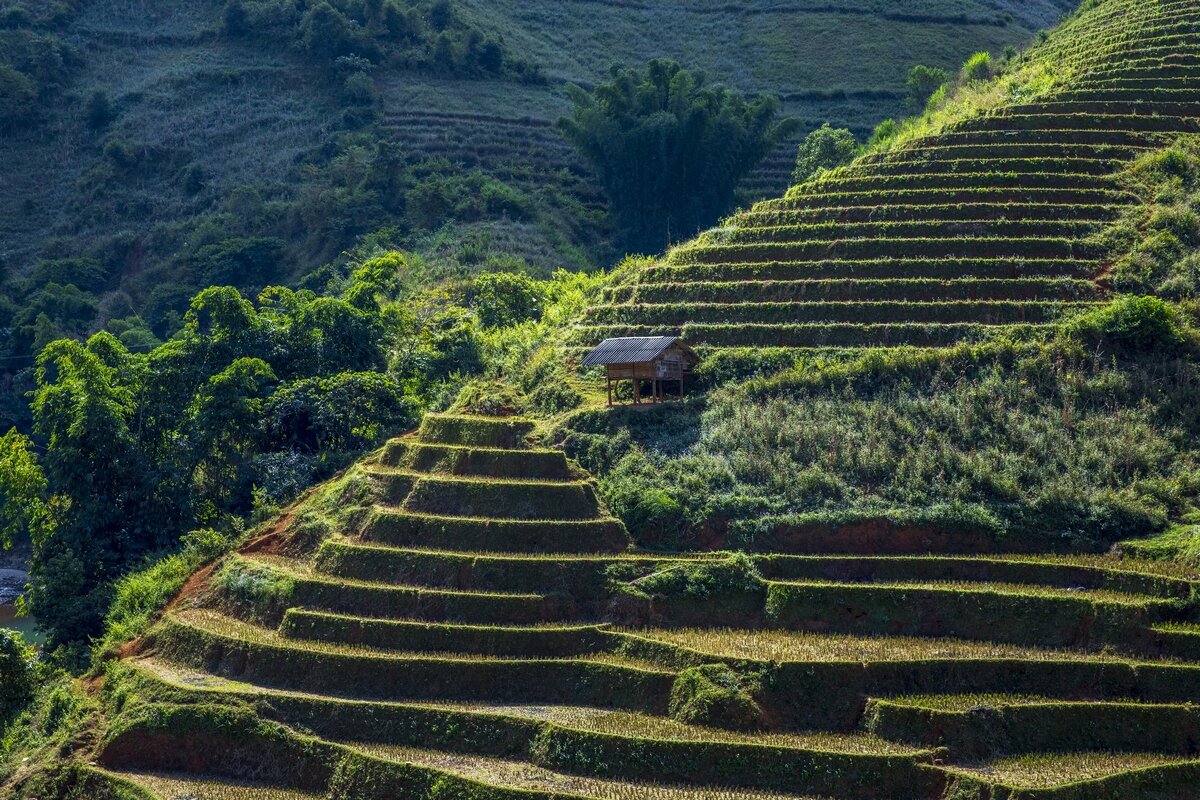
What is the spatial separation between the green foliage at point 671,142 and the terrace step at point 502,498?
1161 inches

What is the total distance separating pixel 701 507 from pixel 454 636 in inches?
226

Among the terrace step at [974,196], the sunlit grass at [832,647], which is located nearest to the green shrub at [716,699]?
the sunlit grass at [832,647]

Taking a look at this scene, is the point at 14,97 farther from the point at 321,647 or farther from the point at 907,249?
the point at 321,647

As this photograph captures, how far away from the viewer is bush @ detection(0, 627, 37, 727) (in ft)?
93.6

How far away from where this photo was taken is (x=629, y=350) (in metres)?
30.1

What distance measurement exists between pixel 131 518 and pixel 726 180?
31.0 metres

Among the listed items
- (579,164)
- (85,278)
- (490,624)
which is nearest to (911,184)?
(490,624)

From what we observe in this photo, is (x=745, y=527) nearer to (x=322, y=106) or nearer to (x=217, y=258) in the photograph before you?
(x=217, y=258)

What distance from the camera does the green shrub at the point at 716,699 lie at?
74.1ft

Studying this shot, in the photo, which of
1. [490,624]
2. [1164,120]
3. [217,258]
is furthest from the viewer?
[217,258]

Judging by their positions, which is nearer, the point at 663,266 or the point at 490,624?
the point at 490,624

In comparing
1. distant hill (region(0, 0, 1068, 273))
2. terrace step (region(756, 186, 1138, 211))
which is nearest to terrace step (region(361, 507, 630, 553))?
terrace step (region(756, 186, 1138, 211))

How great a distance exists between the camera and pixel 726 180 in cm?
5672

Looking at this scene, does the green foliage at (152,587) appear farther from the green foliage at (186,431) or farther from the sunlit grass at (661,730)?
the sunlit grass at (661,730)
